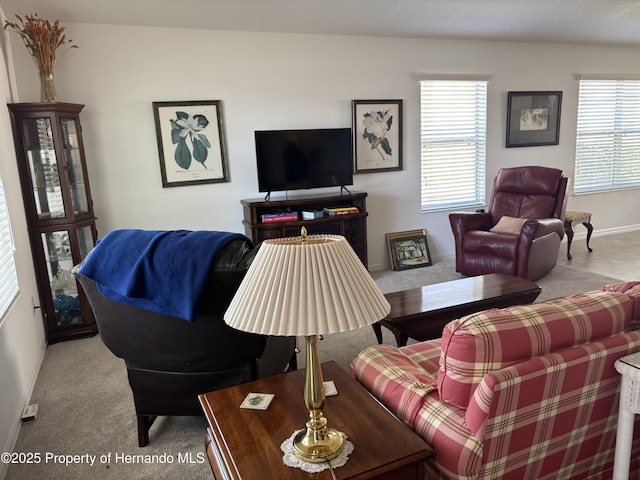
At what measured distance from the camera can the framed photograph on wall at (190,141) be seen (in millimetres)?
4145

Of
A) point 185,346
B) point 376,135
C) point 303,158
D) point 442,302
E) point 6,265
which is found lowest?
point 442,302

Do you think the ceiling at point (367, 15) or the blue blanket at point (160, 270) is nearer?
the blue blanket at point (160, 270)

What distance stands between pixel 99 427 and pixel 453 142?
4676 millimetres

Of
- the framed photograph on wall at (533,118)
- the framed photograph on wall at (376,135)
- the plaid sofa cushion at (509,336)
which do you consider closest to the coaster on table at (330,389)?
the plaid sofa cushion at (509,336)

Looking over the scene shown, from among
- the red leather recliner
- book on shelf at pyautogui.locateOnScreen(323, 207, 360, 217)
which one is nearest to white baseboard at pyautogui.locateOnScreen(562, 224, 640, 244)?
the red leather recliner

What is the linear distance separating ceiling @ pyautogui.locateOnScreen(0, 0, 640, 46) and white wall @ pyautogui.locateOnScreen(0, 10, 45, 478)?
82 centimetres

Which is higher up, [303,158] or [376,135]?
[376,135]

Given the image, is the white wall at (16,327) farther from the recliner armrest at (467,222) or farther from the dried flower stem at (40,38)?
the recliner armrest at (467,222)

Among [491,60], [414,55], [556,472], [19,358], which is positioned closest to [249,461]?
[556,472]

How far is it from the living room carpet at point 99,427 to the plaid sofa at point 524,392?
0.42 metres

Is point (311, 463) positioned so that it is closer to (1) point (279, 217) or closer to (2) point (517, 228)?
(1) point (279, 217)

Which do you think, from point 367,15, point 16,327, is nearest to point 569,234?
point 367,15

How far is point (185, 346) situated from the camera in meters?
1.94

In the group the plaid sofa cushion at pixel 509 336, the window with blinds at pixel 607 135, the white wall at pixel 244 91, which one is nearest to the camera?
the plaid sofa cushion at pixel 509 336
